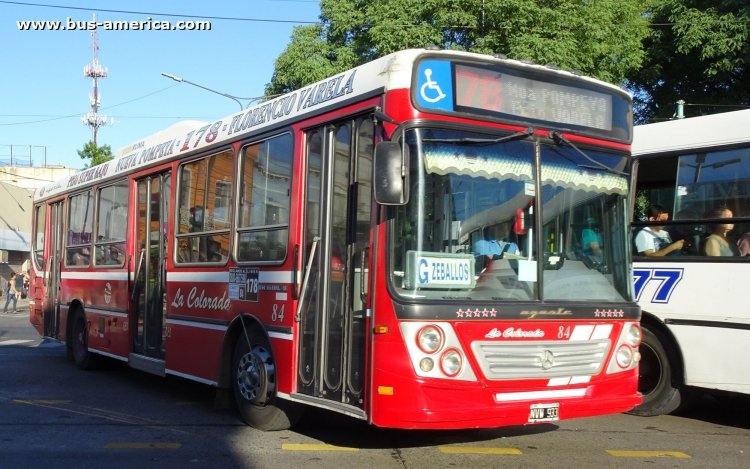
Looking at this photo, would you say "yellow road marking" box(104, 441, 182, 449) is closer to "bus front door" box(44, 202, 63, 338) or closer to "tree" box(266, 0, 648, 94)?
"bus front door" box(44, 202, 63, 338)

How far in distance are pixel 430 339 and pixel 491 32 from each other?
15014mm

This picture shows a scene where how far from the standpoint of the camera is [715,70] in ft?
65.4

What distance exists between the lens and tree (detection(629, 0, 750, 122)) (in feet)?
64.1

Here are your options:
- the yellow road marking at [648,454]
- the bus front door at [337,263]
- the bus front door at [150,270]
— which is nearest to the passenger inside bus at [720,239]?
the yellow road marking at [648,454]

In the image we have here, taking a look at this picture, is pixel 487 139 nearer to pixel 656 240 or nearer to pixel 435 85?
pixel 435 85

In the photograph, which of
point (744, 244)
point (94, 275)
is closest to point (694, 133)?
point (744, 244)

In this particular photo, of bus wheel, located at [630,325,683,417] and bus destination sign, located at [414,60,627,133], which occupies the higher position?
bus destination sign, located at [414,60,627,133]

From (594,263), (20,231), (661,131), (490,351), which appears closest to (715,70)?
(661,131)

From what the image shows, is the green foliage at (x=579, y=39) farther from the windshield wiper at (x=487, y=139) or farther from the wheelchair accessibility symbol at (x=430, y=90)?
the wheelchair accessibility symbol at (x=430, y=90)

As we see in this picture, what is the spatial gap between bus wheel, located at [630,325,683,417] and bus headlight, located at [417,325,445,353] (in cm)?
359

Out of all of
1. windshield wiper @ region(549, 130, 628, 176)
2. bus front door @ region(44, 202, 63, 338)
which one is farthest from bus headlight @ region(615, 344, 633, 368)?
bus front door @ region(44, 202, 63, 338)

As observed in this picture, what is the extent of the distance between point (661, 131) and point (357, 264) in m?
4.16

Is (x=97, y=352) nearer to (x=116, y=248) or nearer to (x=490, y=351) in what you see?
(x=116, y=248)

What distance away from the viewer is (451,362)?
234 inches
